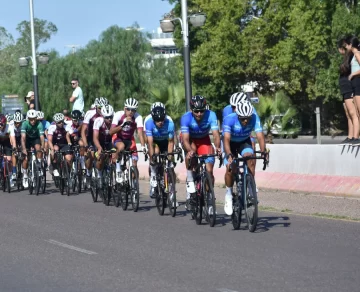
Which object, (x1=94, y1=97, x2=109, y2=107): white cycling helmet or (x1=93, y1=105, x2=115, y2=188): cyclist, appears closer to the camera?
(x1=93, y1=105, x2=115, y2=188): cyclist

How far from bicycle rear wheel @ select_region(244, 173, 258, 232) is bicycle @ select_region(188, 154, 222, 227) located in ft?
3.12

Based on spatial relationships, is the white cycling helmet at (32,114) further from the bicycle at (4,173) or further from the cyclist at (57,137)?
the bicycle at (4,173)

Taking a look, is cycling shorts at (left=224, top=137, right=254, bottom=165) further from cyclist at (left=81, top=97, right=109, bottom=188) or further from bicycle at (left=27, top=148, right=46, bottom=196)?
bicycle at (left=27, top=148, right=46, bottom=196)

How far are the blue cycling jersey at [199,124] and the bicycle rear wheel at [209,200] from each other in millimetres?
904

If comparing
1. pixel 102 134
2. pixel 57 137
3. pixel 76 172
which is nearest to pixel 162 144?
pixel 102 134

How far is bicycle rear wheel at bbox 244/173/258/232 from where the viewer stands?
1405cm

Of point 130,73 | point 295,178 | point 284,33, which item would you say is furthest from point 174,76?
point 295,178

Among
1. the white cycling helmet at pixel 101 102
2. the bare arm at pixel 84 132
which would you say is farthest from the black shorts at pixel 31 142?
the white cycling helmet at pixel 101 102

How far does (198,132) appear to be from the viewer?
53.3 ft

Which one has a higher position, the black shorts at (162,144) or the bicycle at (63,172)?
the black shorts at (162,144)

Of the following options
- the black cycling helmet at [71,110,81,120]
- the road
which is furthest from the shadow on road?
the black cycling helmet at [71,110,81,120]

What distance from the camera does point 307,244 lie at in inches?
510

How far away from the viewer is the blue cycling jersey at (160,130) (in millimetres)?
17562

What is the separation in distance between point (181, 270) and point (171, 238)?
314cm
